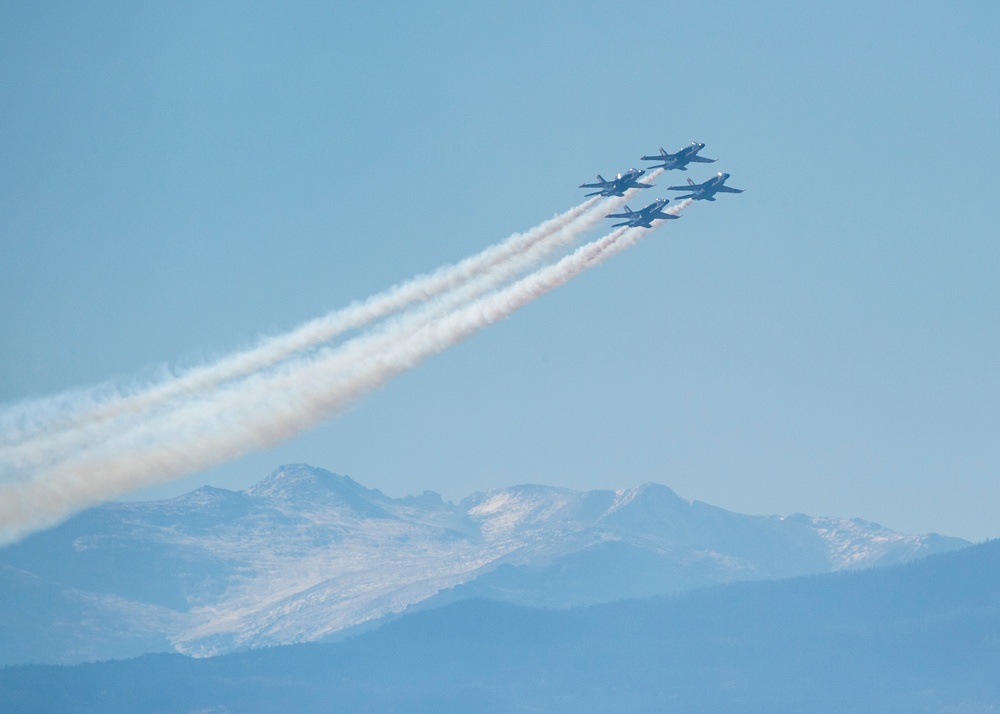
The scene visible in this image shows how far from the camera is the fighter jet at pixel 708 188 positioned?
163 m

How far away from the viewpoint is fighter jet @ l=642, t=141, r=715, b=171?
160m

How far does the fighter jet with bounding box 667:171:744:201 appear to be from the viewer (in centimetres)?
16262

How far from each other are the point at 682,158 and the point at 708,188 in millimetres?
5101

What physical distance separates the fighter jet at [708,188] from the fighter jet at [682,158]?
2733 mm

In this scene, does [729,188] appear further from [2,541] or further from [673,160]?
[2,541]

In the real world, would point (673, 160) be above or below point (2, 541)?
above

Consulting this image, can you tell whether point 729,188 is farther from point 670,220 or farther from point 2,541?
point 2,541

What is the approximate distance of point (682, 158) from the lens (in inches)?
6309

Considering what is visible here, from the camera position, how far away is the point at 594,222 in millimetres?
164625

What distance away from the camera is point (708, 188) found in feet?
536

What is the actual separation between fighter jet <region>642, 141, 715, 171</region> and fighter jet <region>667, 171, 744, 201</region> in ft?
8.97

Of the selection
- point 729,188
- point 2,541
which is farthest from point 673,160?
point 2,541

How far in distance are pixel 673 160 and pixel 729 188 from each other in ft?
22.7

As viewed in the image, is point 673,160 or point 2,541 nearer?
point 2,541
